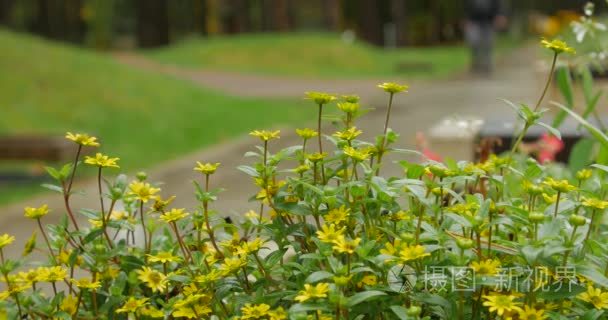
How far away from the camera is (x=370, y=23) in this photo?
33594 mm

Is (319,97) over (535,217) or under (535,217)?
over

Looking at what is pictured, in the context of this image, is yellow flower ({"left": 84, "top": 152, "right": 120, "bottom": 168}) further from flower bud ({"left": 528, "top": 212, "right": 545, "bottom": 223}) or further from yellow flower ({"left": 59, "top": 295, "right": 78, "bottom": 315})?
flower bud ({"left": 528, "top": 212, "right": 545, "bottom": 223})

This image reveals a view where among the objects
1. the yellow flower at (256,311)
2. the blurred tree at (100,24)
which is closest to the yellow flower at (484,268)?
the yellow flower at (256,311)

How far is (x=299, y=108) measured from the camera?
14617mm

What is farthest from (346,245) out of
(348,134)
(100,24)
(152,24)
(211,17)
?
(211,17)

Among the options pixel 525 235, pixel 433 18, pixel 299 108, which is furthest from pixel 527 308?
pixel 433 18

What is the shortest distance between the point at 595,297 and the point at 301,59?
21.6 metres

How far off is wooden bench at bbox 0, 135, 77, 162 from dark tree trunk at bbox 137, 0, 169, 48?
19287 mm

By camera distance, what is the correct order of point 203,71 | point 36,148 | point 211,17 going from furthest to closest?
1. point 211,17
2. point 203,71
3. point 36,148

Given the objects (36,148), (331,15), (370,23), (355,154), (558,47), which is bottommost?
(370,23)

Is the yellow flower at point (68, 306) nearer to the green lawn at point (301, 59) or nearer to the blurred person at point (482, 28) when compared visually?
the green lawn at point (301, 59)

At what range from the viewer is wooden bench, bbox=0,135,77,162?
8703 mm

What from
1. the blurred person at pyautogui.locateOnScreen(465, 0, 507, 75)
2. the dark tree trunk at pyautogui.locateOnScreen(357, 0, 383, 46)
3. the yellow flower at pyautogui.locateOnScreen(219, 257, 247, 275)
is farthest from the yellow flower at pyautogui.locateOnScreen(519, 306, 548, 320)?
the dark tree trunk at pyautogui.locateOnScreen(357, 0, 383, 46)

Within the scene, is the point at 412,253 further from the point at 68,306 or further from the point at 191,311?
the point at 68,306
